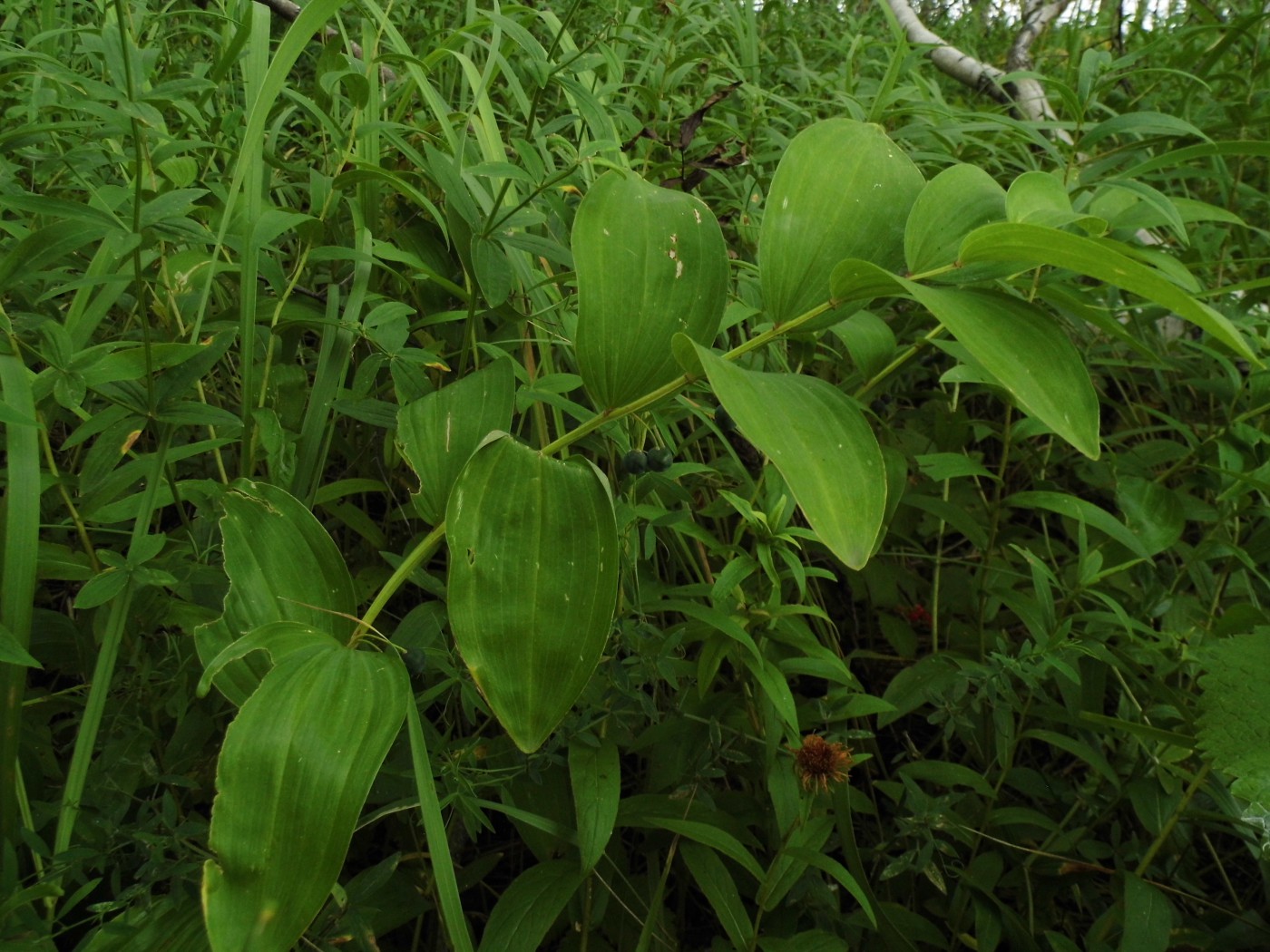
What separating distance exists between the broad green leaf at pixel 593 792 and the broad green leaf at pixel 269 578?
0.26 metres

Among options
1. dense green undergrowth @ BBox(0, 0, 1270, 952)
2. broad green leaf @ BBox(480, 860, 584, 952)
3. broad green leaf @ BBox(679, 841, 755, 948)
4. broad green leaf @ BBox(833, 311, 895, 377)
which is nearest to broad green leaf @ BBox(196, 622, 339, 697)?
dense green undergrowth @ BBox(0, 0, 1270, 952)

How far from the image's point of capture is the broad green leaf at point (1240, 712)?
0.84 m

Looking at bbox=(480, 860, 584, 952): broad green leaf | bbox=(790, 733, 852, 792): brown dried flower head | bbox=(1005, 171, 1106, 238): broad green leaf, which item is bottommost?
bbox=(480, 860, 584, 952): broad green leaf

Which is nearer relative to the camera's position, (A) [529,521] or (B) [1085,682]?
(A) [529,521]

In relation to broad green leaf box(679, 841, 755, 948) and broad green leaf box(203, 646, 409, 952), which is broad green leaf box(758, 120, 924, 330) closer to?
broad green leaf box(203, 646, 409, 952)

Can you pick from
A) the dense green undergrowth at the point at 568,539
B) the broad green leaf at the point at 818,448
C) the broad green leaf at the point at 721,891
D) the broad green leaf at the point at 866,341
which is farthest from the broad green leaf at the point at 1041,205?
the broad green leaf at the point at 721,891

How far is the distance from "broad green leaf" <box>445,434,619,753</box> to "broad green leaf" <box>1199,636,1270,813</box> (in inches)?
25.7

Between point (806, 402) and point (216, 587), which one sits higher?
point (806, 402)

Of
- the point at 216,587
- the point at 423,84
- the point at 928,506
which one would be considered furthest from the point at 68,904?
the point at 928,506

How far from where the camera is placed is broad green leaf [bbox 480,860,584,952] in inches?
31.0

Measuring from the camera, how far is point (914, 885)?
1.02 m

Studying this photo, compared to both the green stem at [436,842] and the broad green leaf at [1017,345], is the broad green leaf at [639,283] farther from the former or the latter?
the green stem at [436,842]

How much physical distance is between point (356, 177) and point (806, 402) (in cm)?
55

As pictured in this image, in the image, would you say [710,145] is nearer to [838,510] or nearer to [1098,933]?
[838,510]
